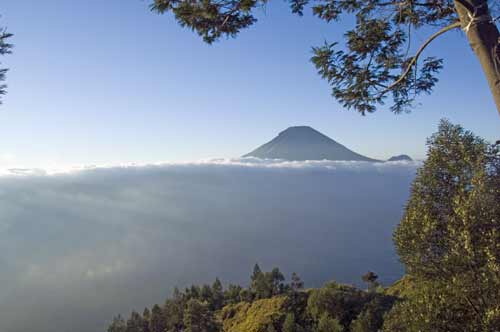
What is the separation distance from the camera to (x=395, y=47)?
748 centimetres

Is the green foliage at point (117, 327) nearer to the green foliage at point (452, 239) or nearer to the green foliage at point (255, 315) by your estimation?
the green foliage at point (255, 315)

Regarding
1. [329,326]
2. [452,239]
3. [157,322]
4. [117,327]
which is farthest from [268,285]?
[452,239]

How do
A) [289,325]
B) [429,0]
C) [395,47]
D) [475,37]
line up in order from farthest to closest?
1. [289,325]
2. [395,47]
3. [429,0]
4. [475,37]

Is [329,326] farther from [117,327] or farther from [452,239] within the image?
[117,327]

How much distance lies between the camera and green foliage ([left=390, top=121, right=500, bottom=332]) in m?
6.30

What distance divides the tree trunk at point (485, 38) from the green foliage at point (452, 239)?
2.85m

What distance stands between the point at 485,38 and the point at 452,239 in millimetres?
4343

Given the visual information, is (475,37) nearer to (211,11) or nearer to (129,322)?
(211,11)

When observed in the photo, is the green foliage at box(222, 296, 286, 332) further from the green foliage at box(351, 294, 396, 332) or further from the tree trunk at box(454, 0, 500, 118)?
the tree trunk at box(454, 0, 500, 118)

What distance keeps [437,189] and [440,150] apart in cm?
104

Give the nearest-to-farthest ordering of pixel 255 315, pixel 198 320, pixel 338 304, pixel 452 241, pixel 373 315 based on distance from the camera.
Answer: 1. pixel 452 241
2. pixel 373 315
3. pixel 338 304
4. pixel 198 320
5. pixel 255 315

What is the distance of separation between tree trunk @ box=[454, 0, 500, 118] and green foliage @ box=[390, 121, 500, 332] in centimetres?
285

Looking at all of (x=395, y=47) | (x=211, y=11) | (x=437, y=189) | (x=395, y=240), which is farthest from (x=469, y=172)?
(x=211, y=11)

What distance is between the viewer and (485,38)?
4.66m
